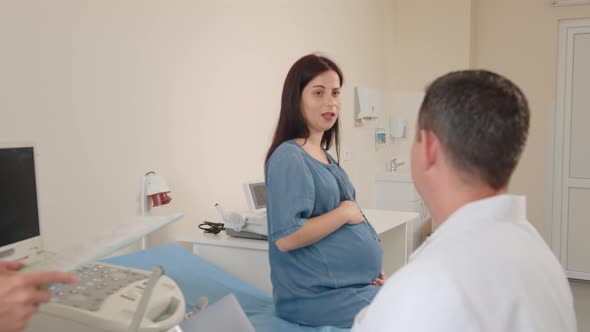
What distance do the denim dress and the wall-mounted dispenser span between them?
2414mm

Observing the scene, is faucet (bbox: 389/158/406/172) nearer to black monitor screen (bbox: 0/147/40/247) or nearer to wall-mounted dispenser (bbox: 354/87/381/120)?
wall-mounted dispenser (bbox: 354/87/381/120)

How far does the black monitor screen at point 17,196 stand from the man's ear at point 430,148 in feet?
2.81

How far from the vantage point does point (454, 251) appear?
0.75m

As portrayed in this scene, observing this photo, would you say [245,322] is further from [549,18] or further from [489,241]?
[549,18]

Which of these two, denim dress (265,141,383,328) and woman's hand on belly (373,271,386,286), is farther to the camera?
woman's hand on belly (373,271,386,286)

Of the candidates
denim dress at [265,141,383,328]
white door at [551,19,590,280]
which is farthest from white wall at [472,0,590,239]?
denim dress at [265,141,383,328]

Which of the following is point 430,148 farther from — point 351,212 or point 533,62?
point 533,62

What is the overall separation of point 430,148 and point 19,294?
680 mm

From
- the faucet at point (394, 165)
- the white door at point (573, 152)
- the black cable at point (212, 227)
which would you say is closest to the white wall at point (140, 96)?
the black cable at point (212, 227)

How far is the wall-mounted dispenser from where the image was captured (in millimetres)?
4094

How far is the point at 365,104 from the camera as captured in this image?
414 cm

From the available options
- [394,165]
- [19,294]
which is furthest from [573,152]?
[19,294]

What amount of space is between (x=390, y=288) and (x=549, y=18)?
4.28 metres

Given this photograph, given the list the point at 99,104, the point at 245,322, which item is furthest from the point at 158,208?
the point at 245,322
